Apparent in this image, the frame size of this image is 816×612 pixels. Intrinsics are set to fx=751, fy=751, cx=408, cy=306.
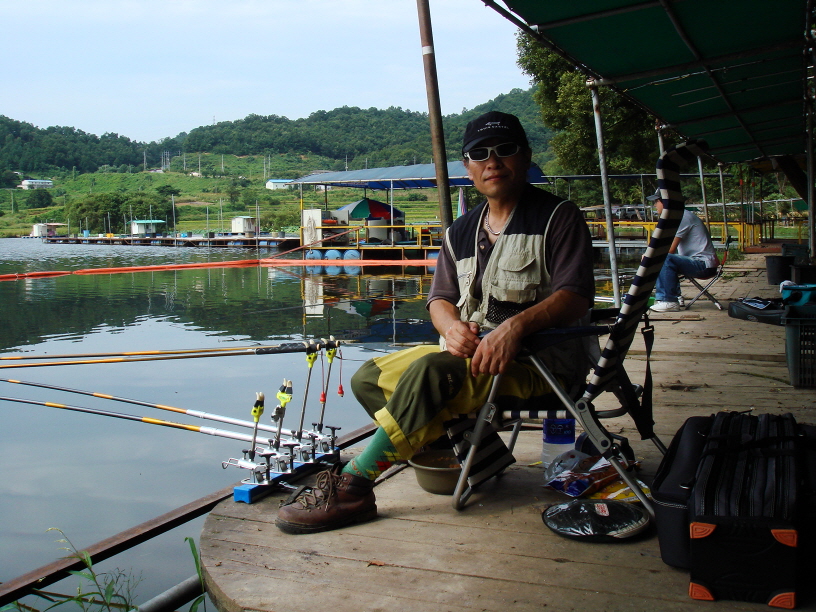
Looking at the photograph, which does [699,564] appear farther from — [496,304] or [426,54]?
[426,54]

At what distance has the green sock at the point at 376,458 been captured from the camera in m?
2.25

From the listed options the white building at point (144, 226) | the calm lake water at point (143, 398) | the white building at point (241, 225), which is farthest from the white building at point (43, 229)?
the calm lake water at point (143, 398)

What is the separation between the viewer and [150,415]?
213 inches

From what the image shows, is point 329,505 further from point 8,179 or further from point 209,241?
point 8,179

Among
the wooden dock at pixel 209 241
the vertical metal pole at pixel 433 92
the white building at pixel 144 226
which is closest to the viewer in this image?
the vertical metal pole at pixel 433 92

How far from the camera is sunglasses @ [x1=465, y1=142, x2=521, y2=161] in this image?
2.46m

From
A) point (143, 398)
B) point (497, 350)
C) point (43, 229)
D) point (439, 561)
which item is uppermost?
point (43, 229)

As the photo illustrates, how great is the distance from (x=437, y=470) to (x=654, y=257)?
39.0 inches

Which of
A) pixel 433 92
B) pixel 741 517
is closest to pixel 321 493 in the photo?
pixel 741 517

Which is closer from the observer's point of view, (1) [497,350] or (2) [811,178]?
(1) [497,350]

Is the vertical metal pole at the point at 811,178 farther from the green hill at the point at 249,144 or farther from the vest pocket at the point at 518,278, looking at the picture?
the green hill at the point at 249,144

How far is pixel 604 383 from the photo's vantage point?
7.41 feet

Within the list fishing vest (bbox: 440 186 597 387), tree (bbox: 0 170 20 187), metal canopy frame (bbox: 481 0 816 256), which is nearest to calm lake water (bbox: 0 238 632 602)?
fishing vest (bbox: 440 186 597 387)

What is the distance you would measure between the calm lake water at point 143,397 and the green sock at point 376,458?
1068mm
